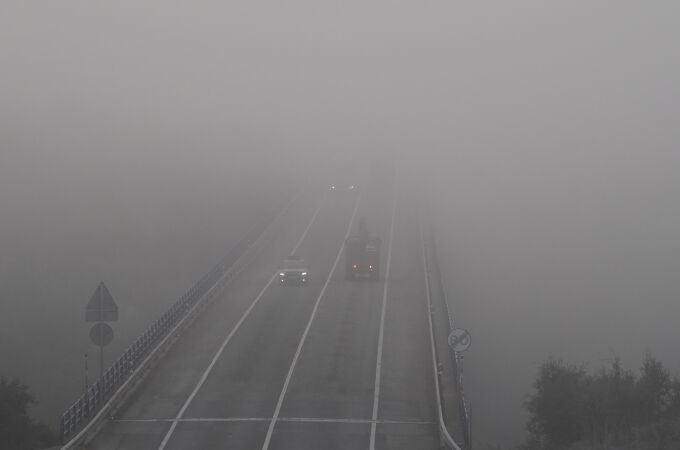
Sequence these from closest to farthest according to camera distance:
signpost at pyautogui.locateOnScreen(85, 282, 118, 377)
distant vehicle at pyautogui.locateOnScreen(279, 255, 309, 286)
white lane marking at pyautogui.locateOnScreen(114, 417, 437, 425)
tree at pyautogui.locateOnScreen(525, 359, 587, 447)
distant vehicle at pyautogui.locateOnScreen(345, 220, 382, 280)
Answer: tree at pyautogui.locateOnScreen(525, 359, 587, 447), signpost at pyautogui.locateOnScreen(85, 282, 118, 377), white lane marking at pyautogui.locateOnScreen(114, 417, 437, 425), distant vehicle at pyautogui.locateOnScreen(279, 255, 309, 286), distant vehicle at pyautogui.locateOnScreen(345, 220, 382, 280)

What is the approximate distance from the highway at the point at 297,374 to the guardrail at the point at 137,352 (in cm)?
62

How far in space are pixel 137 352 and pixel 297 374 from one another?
5.27 m

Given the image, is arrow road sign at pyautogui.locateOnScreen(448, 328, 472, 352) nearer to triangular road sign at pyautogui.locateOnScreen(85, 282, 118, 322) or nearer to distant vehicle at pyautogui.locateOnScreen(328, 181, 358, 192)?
triangular road sign at pyautogui.locateOnScreen(85, 282, 118, 322)

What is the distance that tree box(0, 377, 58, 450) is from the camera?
83.6 ft

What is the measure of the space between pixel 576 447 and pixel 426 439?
5.65m

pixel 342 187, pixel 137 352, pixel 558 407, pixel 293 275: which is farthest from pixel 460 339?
pixel 342 187

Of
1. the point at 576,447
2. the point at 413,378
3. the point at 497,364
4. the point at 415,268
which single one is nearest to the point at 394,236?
the point at 415,268

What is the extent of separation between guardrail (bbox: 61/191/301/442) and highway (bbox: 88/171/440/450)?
62 cm

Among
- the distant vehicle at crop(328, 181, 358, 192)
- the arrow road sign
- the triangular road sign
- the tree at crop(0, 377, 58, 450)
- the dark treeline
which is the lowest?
the tree at crop(0, 377, 58, 450)

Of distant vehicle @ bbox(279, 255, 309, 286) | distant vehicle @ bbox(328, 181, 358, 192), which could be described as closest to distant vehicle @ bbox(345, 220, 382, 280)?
distant vehicle @ bbox(279, 255, 309, 286)

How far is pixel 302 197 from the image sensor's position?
7181 cm

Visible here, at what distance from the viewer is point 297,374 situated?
28359 mm

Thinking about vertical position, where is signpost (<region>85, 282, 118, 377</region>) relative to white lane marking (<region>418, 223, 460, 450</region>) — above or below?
above

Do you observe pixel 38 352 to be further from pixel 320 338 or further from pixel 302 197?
pixel 302 197
